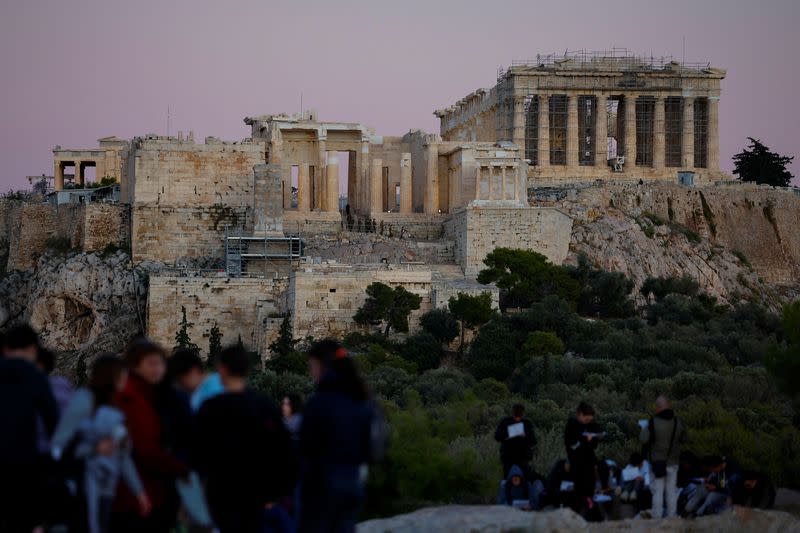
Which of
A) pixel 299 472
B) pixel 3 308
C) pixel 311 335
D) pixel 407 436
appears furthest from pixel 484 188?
pixel 299 472

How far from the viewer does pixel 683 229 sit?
53.2 metres

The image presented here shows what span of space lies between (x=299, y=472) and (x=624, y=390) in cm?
2157

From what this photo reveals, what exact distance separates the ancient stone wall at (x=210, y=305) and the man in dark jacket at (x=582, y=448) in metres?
27.0

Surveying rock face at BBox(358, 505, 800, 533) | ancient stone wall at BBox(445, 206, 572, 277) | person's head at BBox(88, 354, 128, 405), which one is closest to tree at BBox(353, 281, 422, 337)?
ancient stone wall at BBox(445, 206, 572, 277)

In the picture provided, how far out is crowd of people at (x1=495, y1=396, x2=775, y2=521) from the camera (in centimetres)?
1444

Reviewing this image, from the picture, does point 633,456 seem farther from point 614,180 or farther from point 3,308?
point 614,180

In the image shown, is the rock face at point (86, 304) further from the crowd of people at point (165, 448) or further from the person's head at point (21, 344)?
the crowd of people at point (165, 448)

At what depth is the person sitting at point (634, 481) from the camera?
51.0 feet

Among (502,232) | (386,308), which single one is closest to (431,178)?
(502,232)

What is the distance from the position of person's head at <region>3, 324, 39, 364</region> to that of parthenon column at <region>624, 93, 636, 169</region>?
5083 centimetres

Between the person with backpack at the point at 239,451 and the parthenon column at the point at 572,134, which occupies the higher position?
the parthenon column at the point at 572,134

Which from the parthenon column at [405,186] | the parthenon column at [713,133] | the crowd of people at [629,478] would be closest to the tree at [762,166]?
the parthenon column at [713,133]

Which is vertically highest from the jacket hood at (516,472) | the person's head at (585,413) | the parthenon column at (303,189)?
the parthenon column at (303,189)

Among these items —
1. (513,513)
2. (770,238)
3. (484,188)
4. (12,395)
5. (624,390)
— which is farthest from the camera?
(770,238)
